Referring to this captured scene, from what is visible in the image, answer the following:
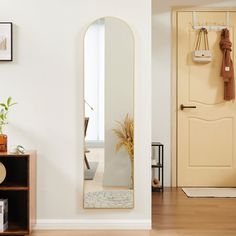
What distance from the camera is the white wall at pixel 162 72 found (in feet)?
17.3

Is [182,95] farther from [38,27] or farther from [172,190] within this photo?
[38,27]

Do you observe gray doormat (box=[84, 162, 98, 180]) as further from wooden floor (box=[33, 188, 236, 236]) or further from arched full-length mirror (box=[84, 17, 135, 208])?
wooden floor (box=[33, 188, 236, 236])

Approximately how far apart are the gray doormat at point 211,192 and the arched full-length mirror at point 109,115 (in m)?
1.51

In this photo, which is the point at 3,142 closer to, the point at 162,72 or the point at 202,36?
the point at 162,72

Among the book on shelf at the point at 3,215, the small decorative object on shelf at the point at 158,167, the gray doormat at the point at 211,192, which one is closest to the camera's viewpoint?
the book on shelf at the point at 3,215

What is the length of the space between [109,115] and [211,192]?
2028mm

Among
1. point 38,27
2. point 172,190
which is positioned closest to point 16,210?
point 38,27

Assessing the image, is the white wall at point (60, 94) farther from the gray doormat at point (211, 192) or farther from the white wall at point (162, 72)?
the white wall at point (162, 72)

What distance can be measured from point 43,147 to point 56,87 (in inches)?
19.7

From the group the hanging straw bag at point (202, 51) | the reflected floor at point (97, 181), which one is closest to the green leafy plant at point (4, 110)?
the reflected floor at point (97, 181)

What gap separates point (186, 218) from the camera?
150 inches

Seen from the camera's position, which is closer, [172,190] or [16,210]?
[16,210]

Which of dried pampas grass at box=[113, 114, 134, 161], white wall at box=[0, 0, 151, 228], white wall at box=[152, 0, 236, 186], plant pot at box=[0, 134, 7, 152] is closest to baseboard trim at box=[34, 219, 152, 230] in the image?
white wall at box=[0, 0, 151, 228]

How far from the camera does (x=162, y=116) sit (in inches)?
209
